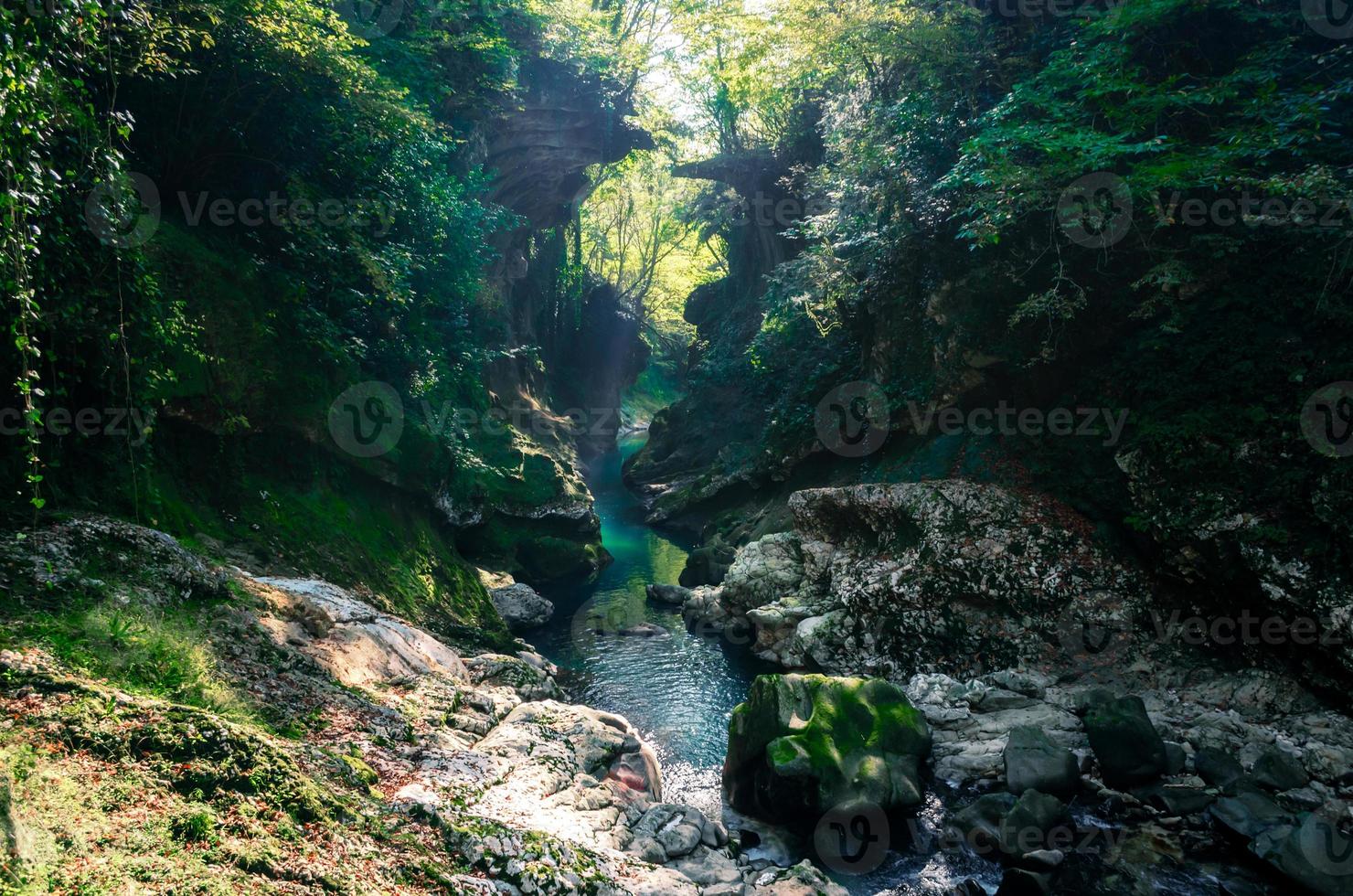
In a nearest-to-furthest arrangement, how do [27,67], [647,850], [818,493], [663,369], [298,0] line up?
[27,67] < [647,850] < [298,0] < [818,493] < [663,369]

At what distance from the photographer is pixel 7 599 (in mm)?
5309

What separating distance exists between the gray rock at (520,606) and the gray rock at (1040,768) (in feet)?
36.4

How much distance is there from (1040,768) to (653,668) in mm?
7566

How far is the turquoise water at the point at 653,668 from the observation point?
11.4m

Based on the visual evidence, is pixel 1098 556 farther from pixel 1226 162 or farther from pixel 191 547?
pixel 191 547

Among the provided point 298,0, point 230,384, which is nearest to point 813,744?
point 230,384

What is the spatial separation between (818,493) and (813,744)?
838 cm

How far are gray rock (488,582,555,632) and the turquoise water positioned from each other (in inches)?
12.4

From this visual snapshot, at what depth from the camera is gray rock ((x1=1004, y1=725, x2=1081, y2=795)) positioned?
9242 millimetres

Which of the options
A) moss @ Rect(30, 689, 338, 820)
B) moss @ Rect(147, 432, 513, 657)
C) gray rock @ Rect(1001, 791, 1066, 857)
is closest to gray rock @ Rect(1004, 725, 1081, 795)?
gray rock @ Rect(1001, 791, 1066, 857)

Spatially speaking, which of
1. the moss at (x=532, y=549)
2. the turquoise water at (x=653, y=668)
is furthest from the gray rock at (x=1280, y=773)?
the moss at (x=532, y=549)

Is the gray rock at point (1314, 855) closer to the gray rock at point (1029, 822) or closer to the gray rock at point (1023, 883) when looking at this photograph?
the gray rock at point (1029, 822)

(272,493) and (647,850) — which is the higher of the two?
(272,493)

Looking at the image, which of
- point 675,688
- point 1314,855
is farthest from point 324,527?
point 1314,855
